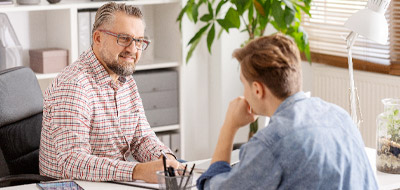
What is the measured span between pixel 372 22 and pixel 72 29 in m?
1.90

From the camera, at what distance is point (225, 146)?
188 centimetres

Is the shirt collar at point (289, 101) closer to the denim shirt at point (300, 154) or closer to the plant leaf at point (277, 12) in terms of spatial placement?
the denim shirt at point (300, 154)

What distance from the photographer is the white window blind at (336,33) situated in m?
4.12

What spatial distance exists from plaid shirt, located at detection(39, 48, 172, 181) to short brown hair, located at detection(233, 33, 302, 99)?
0.77 m

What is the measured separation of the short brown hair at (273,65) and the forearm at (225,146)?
260 millimetres

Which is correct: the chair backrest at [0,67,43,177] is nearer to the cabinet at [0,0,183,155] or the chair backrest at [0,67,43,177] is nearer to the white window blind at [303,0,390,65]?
the cabinet at [0,0,183,155]

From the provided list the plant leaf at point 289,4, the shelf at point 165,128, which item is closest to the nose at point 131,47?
the plant leaf at point 289,4

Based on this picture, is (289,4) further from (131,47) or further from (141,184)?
(141,184)

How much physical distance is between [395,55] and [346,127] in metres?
2.48

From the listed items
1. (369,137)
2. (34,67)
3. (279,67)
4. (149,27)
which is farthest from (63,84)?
(369,137)

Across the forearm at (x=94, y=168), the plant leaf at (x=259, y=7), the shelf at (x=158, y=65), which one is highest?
the plant leaf at (x=259, y=7)

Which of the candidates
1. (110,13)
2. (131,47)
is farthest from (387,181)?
(110,13)

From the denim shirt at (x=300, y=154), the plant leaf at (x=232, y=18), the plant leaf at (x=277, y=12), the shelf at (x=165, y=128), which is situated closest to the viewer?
the denim shirt at (x=300, y=154)

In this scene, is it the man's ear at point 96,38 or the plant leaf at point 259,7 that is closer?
the man's ear at point 96,38
